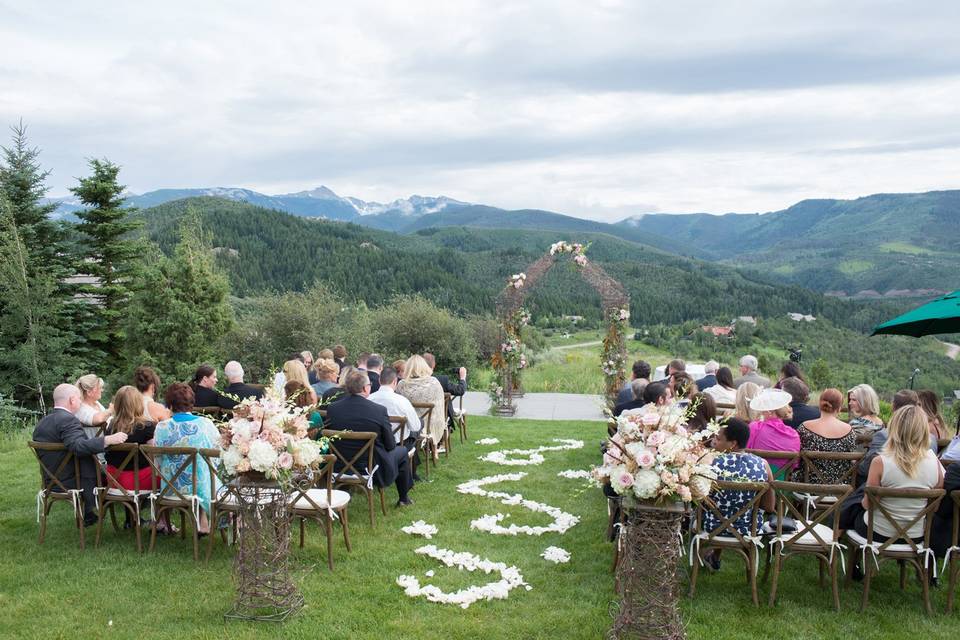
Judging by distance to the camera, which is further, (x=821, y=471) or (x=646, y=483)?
(x=821, y=471)

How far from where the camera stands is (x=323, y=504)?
5.18 meters

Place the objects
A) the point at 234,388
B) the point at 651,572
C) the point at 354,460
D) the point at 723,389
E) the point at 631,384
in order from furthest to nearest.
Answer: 1. the point at 723,389
2. the point at 234,388
3. the point at 631,384
4. the point at 354,460
5. the point at 651,572

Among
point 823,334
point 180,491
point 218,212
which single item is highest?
point 218,212

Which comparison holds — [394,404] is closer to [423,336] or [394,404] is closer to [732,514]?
[732,514]

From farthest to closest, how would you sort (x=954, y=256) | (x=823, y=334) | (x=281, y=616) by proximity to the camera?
(x=954, y=256)
(x=823, y=334)
(x=281, y=616)

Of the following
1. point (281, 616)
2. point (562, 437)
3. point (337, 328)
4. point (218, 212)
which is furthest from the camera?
point (218, 212)

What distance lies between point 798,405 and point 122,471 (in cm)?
633

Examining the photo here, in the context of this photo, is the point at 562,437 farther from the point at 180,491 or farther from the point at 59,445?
the point at 59,445

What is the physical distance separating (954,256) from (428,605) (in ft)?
636

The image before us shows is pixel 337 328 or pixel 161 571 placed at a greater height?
pixel 337 328

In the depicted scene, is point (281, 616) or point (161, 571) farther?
point (161, 571)

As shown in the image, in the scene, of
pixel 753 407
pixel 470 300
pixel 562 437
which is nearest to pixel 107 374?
pixel 562 437

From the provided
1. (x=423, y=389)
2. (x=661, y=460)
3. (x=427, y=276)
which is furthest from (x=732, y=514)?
(x=427, y=276)

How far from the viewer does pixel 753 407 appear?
18.2ft
